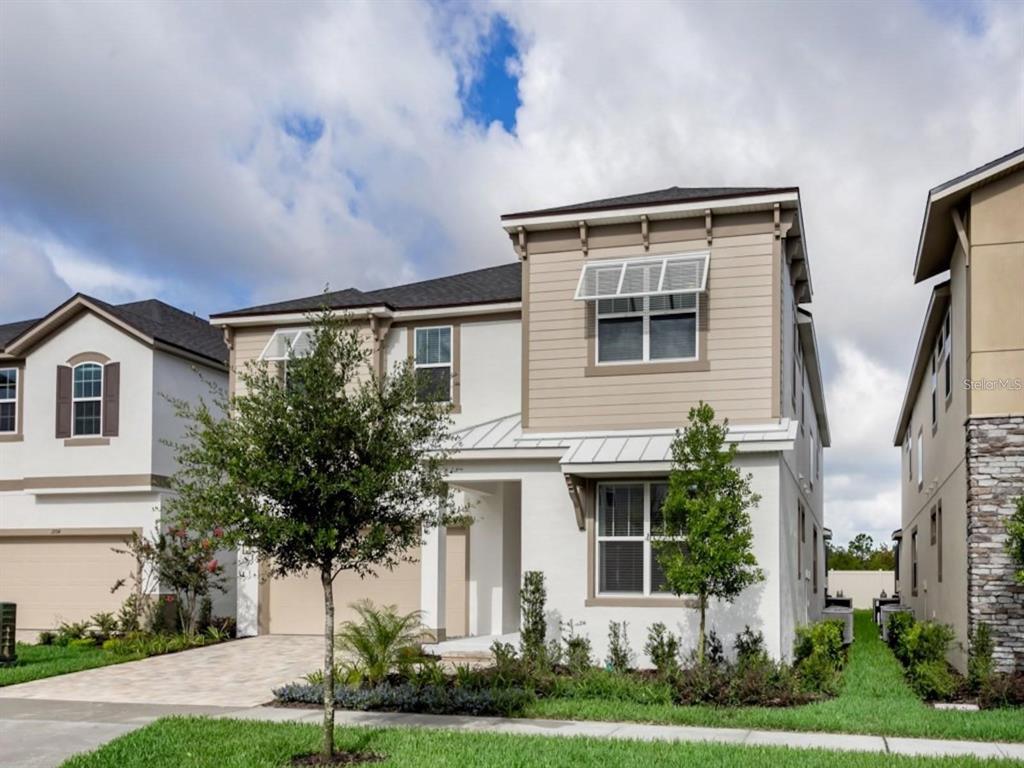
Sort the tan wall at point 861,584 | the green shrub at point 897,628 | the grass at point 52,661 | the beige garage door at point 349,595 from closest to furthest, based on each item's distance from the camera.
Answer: the grass at point 52,661 → the green shrub at point 897,628 → the beige garage door at point 349,595 → the tan wall at point 861,584

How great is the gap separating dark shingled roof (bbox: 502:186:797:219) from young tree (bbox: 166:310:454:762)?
6.78 m

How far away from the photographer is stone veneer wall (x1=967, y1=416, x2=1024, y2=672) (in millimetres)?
13969

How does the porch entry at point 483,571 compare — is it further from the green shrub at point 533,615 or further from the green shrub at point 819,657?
the green shrub at point 819,657

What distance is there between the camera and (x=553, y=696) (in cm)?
1381

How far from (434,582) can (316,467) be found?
9.00m

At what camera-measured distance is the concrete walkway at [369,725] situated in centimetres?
1084

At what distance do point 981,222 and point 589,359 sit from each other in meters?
5.86

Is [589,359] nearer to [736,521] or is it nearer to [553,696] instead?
[736,521]

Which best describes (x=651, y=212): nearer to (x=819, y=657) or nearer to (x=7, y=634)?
(x=819, y=657)

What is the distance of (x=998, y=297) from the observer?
47.5ft

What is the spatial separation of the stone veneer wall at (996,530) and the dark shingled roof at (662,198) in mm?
4596

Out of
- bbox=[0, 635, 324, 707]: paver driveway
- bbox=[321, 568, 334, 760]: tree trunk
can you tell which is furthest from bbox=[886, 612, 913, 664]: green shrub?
bbox=[321, 568, 334, 760]: tree trunk

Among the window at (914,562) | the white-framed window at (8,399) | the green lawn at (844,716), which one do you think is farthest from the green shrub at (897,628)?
the white-framed window at (8,399)

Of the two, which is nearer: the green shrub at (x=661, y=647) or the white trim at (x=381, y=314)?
the green shrub at (x=661, y=647)
